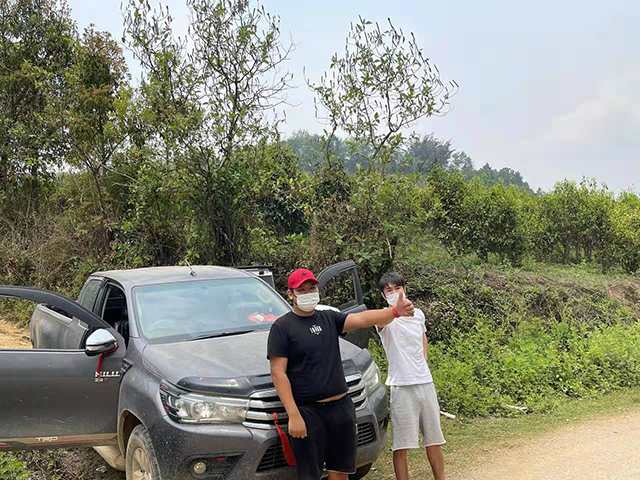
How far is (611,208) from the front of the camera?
18.0 meters

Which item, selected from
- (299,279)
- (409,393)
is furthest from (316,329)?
(409,393)

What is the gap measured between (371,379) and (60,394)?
7.87ft

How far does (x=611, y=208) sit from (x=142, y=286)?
16.8m

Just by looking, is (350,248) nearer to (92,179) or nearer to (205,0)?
(205,0)

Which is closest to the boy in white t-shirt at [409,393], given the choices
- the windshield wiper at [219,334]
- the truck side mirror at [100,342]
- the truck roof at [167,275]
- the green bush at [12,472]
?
the windshield wiper at [219,334]

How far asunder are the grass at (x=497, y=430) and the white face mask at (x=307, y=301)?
2.17 m

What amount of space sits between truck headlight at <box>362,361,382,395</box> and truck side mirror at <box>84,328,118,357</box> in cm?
194

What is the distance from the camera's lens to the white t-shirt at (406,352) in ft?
14.5

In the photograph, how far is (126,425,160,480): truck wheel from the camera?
12.4 feet

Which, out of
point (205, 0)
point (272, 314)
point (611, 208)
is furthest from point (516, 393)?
point (611, 208)

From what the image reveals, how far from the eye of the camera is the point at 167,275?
5410 millimetres

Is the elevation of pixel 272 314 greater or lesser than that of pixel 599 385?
greater

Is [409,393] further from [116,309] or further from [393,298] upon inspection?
[116,309]

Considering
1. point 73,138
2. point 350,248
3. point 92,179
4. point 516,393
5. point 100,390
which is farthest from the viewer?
point 92,179
